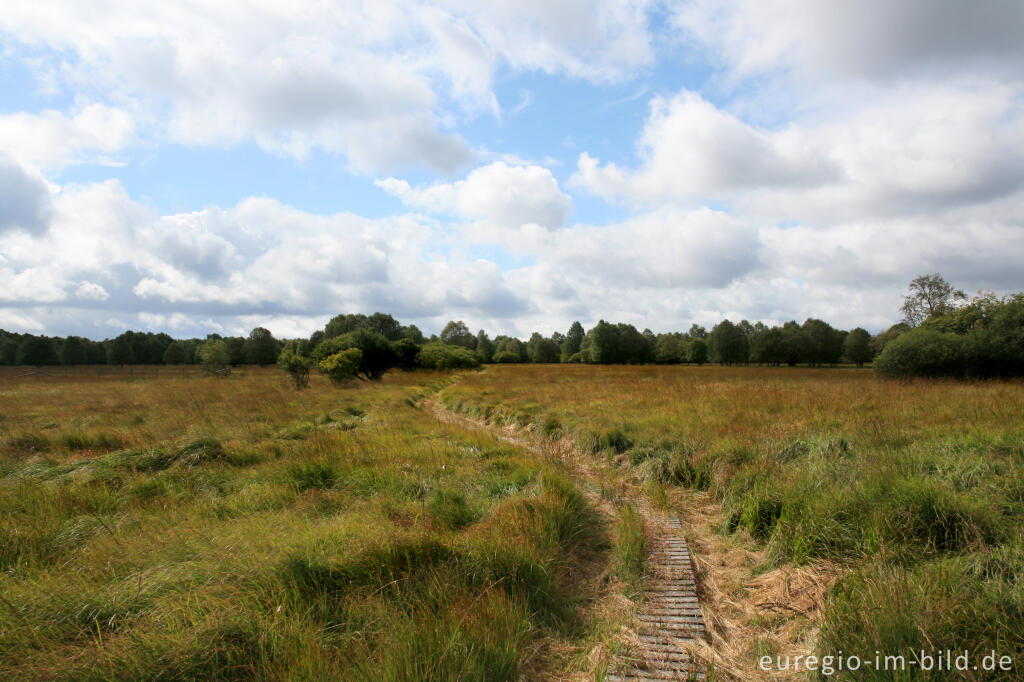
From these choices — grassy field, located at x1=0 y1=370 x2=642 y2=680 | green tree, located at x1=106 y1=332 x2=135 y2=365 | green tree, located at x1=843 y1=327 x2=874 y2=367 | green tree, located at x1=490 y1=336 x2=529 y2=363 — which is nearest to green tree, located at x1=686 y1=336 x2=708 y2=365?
green tree, located at x1=843 y1=327 x2=874 y2=367

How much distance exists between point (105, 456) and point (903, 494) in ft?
39.4

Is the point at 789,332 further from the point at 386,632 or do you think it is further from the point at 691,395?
the point at 386,632

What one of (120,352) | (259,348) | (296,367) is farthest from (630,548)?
(120,352)

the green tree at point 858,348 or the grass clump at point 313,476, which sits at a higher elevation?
the green tree at point 858,348

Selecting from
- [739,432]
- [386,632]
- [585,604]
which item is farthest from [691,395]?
[386,632]

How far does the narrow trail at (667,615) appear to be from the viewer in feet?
10.3

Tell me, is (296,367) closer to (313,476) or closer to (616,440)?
(313,476)

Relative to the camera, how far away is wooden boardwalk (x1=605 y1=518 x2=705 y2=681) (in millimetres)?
3109

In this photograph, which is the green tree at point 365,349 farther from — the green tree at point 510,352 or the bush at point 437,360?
the green tree at point 510,352

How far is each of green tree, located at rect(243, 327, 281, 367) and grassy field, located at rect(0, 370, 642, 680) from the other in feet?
266

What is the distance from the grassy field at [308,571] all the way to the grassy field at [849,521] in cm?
128

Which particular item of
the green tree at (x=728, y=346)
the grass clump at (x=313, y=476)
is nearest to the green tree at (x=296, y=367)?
the grass clump at (x=313, y=476)

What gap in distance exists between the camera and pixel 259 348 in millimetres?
78375

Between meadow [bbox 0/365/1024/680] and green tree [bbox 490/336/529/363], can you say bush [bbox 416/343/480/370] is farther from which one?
meadow [bbox 0/365/1024/680]
